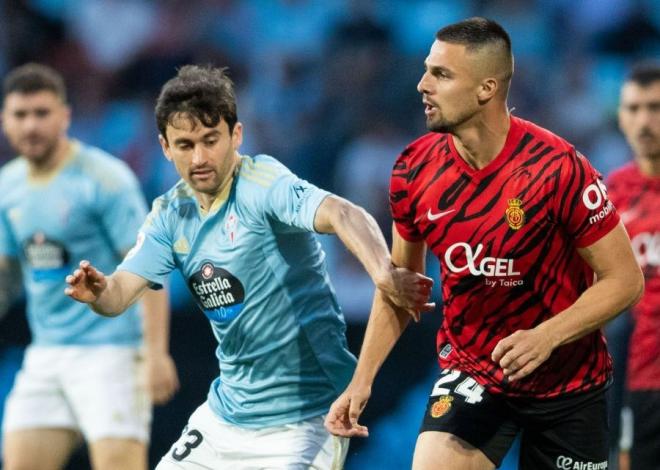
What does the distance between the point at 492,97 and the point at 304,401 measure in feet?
4.26

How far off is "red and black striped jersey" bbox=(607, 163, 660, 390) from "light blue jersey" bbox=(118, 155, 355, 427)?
219cm

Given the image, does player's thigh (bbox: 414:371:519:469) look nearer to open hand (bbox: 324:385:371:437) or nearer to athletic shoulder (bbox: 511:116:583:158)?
open hand (bbox: 324:385:371:437)

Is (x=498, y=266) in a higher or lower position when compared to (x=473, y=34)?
lower

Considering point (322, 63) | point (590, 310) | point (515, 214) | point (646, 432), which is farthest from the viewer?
point (322, 63)

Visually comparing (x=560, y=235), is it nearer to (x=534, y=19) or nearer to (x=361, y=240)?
(x=361, y=240)

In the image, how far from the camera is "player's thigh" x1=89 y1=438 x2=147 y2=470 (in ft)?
21.1

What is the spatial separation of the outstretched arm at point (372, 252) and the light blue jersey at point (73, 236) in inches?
99.0

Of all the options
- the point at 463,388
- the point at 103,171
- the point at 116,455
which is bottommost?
the point at 116,455

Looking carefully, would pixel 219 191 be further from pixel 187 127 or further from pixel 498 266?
pixel 498 266

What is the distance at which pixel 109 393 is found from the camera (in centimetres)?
656

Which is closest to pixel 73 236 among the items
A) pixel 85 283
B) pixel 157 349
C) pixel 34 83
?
pixel 157 349

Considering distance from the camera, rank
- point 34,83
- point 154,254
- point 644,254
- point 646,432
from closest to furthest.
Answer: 1. point 154,254
2. point 644,254
3. point 646,432
4. point 34,83

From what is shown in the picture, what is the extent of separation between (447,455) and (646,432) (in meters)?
2.43

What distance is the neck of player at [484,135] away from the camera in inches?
171
